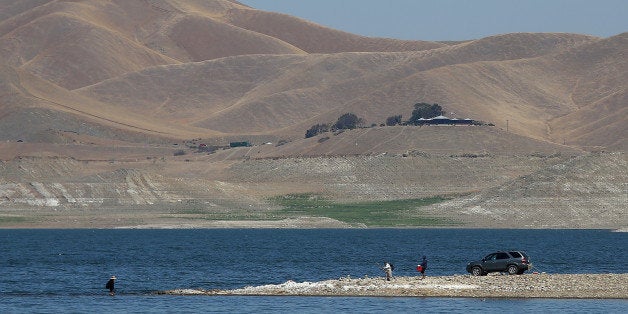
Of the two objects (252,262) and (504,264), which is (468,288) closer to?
(504,264)

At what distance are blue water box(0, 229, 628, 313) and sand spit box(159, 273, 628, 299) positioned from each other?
58.2 inches

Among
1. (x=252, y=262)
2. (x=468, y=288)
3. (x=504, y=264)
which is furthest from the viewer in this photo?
(x=252, y=262)

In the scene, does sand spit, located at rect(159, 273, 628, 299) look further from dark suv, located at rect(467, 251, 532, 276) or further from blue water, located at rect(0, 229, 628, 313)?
blue water, located at rect(0, 229, 628, 313)

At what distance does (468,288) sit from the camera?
72062mm

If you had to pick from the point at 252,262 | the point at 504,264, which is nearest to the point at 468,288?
the point at 504,264

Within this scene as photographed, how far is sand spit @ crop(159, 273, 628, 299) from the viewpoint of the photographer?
71.0m

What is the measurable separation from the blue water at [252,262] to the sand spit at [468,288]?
1477mm

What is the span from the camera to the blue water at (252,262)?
68.7m

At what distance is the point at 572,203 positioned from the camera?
6048 inches

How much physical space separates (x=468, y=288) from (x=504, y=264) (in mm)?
7249

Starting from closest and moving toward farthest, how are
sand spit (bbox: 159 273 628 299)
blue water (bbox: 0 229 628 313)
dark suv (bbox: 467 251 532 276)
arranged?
blue water (bbox: 0 229 628 313)
sand spit (bbox: 159 273 628 299)
dark suv (bbox: 467 251 532 276)

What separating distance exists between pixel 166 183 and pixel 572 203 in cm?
4758

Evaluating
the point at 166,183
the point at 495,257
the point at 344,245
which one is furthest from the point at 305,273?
the point at 166,183

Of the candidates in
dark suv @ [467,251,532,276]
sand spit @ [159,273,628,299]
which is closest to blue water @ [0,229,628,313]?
sand spit @ [159,273,628,299]
